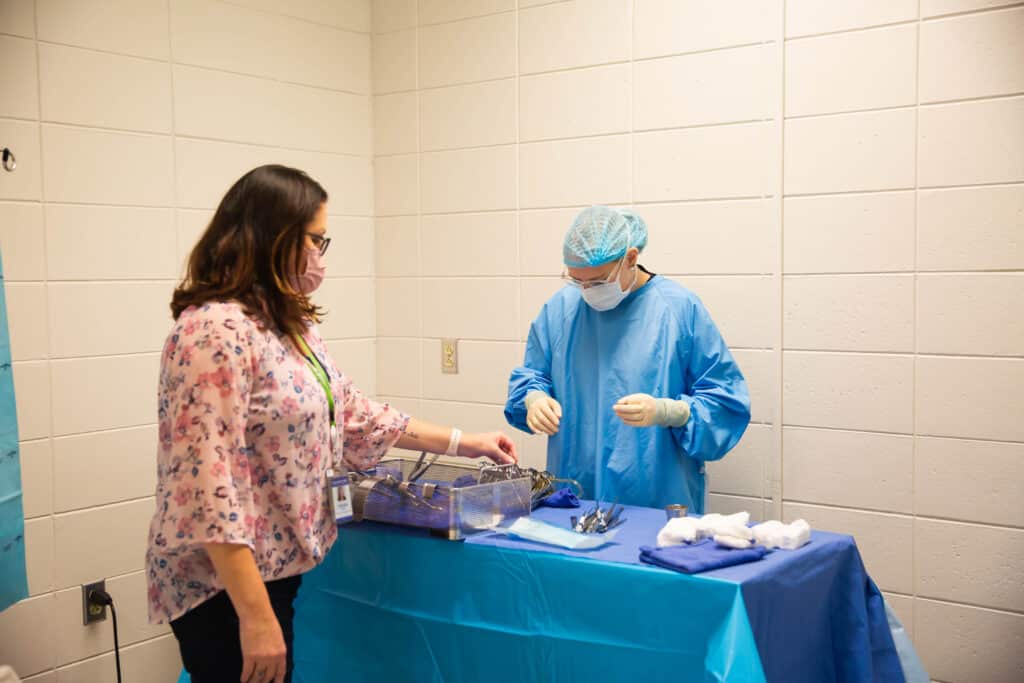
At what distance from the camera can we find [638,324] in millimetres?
2703

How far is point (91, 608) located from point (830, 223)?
8.00 ft

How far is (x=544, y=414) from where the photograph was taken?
2.61 m

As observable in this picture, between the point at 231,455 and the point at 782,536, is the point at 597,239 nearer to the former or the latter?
the point at 782,536

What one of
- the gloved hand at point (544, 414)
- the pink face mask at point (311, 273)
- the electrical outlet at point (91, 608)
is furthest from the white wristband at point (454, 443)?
the electrical outlet at point (91, 608)

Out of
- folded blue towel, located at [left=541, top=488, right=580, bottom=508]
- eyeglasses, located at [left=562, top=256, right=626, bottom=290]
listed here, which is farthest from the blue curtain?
eyeglasses, located at [left=562, top=256, right=626, bottom=290]

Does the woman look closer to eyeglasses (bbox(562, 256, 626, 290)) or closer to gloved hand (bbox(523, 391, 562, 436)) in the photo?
gloved hand (bbox(523, 391, 562, 436))

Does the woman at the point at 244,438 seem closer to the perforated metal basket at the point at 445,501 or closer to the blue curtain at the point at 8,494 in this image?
the perforated metal basket at the point at 445,501

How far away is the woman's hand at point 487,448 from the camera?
7.63 ft

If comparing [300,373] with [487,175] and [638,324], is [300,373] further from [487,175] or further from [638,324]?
[487,175]

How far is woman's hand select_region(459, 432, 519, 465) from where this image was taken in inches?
91.5

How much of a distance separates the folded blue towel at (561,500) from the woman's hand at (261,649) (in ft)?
2.74

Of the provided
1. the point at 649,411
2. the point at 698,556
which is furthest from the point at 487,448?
the point at 698,556

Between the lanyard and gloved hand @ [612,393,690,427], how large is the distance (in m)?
0.83

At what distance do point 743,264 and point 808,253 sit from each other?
195 millimetres
